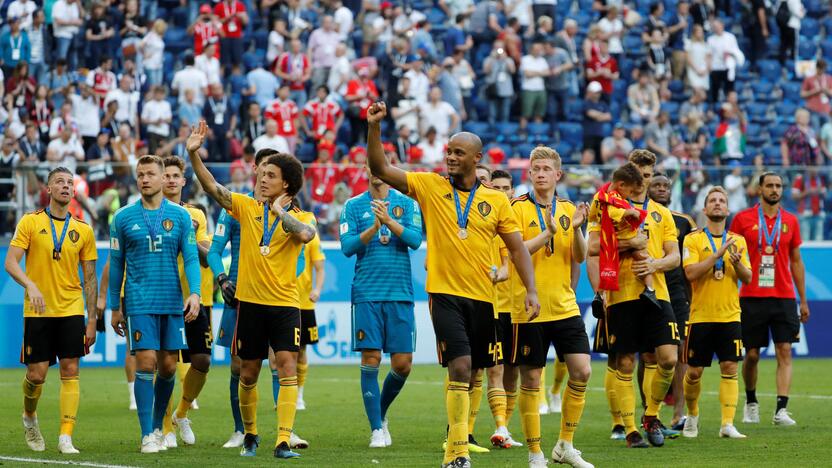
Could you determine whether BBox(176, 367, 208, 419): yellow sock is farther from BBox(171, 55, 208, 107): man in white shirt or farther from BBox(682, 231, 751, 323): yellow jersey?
BBox(171, 55, 208, 107): man in white shirt

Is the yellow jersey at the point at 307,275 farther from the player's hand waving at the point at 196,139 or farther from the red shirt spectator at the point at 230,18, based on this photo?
the red shirt spectator at the point at 230,18

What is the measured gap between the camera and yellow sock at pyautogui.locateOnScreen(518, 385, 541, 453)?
9789 mm

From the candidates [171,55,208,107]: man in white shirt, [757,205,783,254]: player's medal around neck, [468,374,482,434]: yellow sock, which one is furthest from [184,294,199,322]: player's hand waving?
[171,55,208,107]: man in white shirt

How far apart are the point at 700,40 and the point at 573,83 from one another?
11.7ft

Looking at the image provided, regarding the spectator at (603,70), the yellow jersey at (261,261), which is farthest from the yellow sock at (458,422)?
the spectator at (603,70)

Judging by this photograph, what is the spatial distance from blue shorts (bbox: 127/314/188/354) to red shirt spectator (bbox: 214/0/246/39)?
16269 millimetres

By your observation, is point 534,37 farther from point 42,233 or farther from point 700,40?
point 42,233

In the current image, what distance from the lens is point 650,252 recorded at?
A: 12016 millimetres

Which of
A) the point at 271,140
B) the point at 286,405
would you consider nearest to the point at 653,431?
the point at 286,405

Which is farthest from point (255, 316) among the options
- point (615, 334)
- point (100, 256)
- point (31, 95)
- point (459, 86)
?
point (459, 86)

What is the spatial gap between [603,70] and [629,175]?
17806 millimetres

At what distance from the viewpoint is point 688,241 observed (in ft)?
43.6

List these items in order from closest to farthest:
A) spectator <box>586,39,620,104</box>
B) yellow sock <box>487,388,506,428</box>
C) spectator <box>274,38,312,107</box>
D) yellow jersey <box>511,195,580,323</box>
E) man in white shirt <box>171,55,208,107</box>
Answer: yellow jersey <box>511,195,580,323</box> < yellow sock <box>487,388,506,428</box> < man in white shirt <box>171,55,208,107</box> < spectator <box>274,38,312,107</box> < spectator <box>586,39,620,104</box>

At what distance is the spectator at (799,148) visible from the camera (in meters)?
27.0
